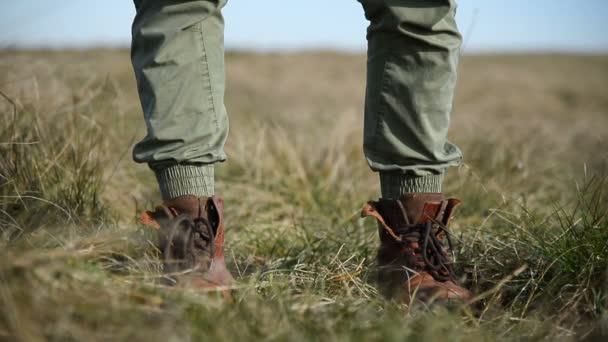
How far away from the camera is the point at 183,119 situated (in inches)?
46.9

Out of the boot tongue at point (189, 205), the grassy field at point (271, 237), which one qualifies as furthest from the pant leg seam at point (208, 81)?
the grassy field at point (271, 237)

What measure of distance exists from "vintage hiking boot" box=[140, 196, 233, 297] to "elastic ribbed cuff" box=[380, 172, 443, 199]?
387 mm

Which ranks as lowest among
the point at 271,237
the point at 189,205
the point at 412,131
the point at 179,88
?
the point at 271,237

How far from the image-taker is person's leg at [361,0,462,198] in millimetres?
1246

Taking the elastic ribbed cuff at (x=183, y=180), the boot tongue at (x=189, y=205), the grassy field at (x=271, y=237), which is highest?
the elastic ribbed cuff at (x=183, y=180)

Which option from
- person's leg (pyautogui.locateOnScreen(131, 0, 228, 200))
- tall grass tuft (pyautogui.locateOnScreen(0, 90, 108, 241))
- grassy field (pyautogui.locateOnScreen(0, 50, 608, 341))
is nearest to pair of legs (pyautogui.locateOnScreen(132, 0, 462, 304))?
person's leg (pyautogui.locateOnScreen(131, 0, 228, 200))

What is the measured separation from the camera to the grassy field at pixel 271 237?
896mm

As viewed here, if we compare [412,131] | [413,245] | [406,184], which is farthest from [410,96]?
[413,245]

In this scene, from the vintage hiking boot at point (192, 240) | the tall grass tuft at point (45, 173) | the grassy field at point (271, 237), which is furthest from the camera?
the tall grass tuft at point (45, 173)

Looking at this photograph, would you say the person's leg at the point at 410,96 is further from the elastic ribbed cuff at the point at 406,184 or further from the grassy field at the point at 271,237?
the grassy field at the point at 271,237

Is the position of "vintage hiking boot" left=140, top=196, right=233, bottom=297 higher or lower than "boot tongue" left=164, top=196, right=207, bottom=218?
lower

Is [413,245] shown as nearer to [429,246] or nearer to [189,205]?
[429,246]

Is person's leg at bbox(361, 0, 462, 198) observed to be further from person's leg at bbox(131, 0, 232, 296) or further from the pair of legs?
person's leg at bbox(131, 0, 232, 296)

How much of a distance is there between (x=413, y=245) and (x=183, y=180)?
531mm
